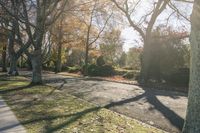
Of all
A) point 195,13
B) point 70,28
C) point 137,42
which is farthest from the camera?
point 70,28

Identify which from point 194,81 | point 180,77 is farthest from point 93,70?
point 194,81

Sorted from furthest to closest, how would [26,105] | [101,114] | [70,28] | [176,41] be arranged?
[70,28] → [176,41] → [26,105] → [101,114]

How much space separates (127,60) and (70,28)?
49.0m

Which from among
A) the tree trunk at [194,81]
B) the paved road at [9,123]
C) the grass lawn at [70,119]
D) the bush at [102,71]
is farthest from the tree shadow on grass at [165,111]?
the bush at [102,71]

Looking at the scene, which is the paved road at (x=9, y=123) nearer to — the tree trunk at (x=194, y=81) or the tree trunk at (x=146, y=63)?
the tree trunk at (x=194, y=81)

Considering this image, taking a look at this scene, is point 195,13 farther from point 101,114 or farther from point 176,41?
point 176,41

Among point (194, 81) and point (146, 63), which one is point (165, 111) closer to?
point (194, 81)

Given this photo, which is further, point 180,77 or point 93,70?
point 93,70

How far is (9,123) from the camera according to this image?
9289 millimetres

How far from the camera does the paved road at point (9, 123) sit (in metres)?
8.48

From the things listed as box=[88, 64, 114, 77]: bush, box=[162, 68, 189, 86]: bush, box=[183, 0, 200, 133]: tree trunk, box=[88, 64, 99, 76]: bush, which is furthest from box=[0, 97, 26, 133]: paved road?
box=[88, 64, 99, 76]: bush

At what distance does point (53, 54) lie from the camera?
58.6 metres

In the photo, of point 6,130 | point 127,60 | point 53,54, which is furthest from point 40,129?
point 127,60

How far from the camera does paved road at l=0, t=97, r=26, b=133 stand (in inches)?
334
